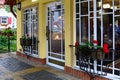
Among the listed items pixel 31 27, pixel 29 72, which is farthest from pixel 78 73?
pixel 31 27

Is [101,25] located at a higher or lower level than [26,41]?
higher

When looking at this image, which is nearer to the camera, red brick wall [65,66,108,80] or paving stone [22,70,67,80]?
red brick wall [65,66,108,80]

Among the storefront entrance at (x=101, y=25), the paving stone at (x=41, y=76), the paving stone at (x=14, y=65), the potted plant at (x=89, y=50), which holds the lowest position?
the paving stone at (x=41, y=76)

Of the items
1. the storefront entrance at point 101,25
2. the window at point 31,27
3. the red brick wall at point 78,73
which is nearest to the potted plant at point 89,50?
the storefront entrance at point 101,25

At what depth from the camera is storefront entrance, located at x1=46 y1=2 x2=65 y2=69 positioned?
8.31 metres

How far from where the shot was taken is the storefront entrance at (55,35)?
27.3ft

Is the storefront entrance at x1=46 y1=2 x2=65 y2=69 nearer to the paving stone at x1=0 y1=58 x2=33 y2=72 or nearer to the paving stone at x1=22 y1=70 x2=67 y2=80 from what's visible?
the paving stone at x1=22 y1=70 x2=67 y2=80

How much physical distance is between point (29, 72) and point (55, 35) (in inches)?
64.2

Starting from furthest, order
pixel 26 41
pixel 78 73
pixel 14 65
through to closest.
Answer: pixel 26 41
pixel 14 65
pixel 78 73

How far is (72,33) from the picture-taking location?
24.6 feet

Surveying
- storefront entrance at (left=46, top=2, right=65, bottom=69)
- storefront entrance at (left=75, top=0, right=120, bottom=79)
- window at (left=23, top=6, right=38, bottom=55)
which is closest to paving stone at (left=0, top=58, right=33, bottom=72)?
window at (left=23, top=6, right=38, bottom=55)

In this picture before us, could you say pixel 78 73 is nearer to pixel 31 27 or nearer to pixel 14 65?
pixel 14 65

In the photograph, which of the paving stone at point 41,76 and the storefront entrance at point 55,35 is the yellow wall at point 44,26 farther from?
the paving stone at point 41,76

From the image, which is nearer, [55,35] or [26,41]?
[55,35]
